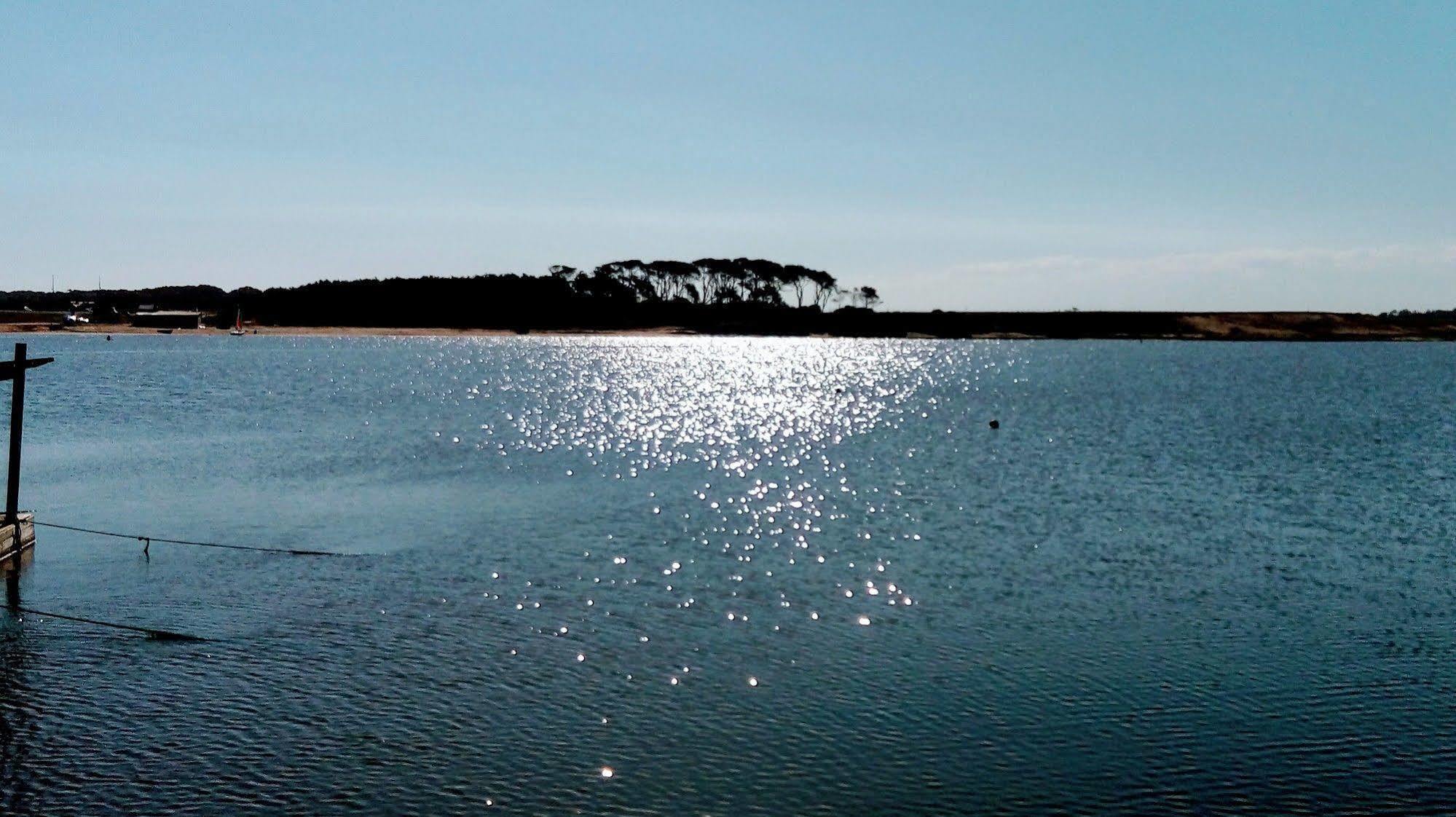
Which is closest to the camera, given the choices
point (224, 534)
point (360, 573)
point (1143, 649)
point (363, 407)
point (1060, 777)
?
point (1060, 777)

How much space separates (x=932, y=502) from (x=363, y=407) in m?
58.4

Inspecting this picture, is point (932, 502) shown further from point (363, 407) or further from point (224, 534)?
point (363, 407)

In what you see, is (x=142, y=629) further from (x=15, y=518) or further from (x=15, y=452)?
(x=15, y=452)

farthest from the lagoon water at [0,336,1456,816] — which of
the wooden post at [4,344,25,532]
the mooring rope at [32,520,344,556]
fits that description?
the wooden post at [4,344,25,532]

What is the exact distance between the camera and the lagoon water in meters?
16.6

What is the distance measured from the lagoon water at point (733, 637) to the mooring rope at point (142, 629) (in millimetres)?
397

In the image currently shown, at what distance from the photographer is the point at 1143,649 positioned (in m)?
23.7

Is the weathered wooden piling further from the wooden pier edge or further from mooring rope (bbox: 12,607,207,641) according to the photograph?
mooring rope (bbox: 12,607,207,641)

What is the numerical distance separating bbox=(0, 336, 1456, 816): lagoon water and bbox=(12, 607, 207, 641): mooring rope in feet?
1.30

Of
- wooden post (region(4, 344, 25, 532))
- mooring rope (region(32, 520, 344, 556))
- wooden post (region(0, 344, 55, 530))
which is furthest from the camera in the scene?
mooring rope (region(32, 520, 344, 556))

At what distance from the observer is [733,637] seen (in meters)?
24.1

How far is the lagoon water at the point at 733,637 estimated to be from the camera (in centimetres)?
1659

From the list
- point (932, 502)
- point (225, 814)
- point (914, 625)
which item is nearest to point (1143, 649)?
point (914, 625)

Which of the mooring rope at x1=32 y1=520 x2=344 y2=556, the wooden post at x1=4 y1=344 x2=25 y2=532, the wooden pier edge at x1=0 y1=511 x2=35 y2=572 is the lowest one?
the mooring rope at x1=32 y1=520 x2=344 y2=556
